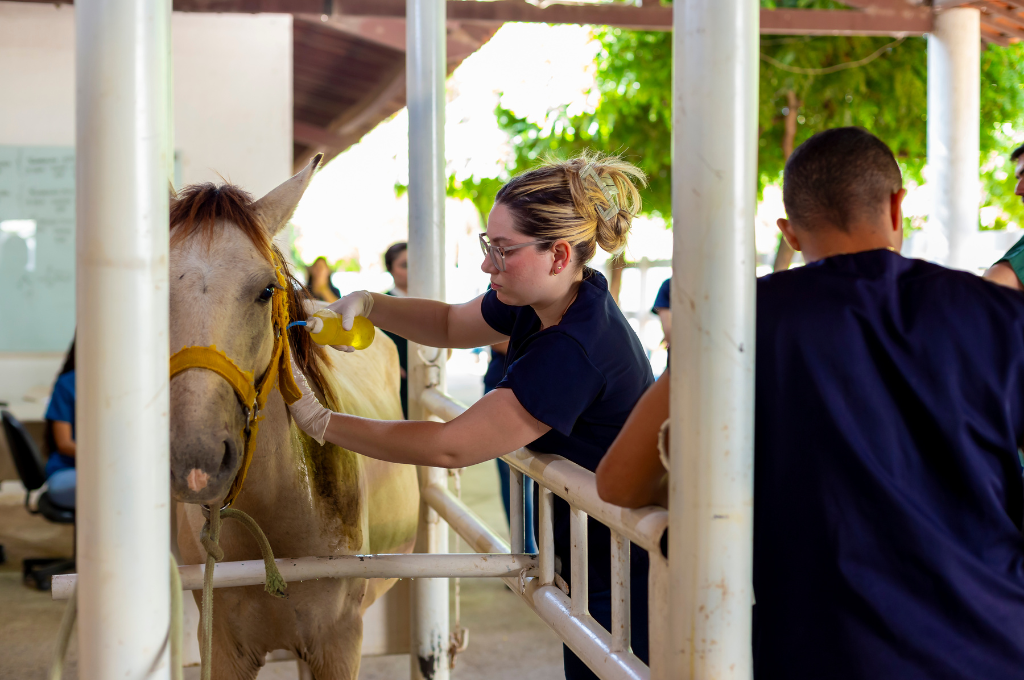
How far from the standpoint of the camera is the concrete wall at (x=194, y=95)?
5230mm

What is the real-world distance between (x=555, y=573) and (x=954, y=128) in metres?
5.55

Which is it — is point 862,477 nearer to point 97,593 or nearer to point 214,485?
point 97,593

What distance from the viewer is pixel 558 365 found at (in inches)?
55.9

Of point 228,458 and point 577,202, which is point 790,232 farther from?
point 228,458

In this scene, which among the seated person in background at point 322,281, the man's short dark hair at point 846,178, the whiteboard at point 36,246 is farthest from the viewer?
the seated person in background at point 322,281

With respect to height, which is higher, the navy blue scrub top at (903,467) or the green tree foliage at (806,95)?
the green tree foliage at (806,95)

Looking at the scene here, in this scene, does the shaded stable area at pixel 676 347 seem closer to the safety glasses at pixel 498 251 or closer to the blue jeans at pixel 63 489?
the safety glasses at pixel 498 251

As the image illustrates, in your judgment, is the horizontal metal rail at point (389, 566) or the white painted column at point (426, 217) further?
the white painted column at point (426, 217)

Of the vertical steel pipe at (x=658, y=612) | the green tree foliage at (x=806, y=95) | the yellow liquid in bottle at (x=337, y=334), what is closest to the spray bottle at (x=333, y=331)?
the yellow liquid in bottle at (x=337, y=334)

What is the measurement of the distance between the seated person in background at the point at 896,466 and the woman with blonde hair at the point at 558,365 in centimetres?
49

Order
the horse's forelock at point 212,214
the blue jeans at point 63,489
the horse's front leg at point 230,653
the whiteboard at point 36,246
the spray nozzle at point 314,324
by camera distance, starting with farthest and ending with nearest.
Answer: the whiteboard at point 36,246
the blue jeans at point 63,489
the horse's front leg at point 230,653
the spray nozzle at point 314,324
the horse's forelock at point 212,214

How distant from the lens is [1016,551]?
3.23ft

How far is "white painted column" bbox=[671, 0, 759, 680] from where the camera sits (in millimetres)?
888

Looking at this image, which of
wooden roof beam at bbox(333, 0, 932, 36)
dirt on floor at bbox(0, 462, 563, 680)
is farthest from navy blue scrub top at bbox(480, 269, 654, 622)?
wooden roof beam at bbox(333, 0, 932, 36)
